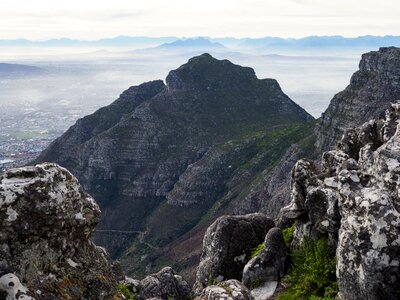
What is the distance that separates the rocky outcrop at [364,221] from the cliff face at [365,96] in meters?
119

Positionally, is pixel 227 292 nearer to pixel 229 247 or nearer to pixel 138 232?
pixel 229 247

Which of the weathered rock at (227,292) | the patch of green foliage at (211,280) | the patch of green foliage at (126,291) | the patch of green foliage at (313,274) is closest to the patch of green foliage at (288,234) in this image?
the patch of green foliage at (313,274)

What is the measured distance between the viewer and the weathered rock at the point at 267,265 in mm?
22734

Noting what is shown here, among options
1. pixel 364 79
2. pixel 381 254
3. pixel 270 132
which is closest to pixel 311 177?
pixel 381 254

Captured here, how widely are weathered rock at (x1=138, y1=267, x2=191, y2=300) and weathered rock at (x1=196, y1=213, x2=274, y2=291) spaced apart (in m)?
0.90

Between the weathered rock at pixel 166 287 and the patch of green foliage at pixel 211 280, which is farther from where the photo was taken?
the weathered rock at pixel 166 287

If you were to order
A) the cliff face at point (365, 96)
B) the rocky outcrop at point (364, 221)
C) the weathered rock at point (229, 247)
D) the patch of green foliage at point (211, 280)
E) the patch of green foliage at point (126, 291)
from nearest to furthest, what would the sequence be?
the rocky outcrop at point (364, 221) < the patch of green foliage at point (126, 291) < the patch of green foliage at point (211, 280) < the weathered rock at point (229, 247) < the cliff face at point (365, 96)

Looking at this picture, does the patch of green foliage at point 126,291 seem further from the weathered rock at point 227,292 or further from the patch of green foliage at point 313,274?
the patch of green foliage at point 313,274

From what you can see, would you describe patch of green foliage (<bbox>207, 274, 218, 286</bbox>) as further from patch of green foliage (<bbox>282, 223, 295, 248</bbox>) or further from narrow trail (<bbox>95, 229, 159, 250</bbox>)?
narrow trail (<bbox>95, 229, 159, 250</bbox>)

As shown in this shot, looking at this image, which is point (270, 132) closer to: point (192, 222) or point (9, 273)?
point (192, 222)

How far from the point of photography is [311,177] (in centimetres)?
2475

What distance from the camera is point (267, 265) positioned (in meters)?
22.8

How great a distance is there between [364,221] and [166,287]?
540 inches

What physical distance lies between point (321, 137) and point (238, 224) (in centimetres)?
12974
